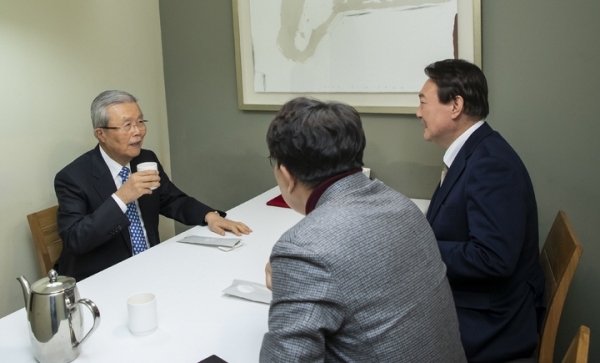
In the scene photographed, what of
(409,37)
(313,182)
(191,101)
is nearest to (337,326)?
(313,182)

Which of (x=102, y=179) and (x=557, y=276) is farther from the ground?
(x=102, y=179)

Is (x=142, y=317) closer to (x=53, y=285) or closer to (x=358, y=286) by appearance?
(x=53, y=285)

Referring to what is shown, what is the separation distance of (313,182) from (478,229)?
0.60m

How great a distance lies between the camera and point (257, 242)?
1856 mm

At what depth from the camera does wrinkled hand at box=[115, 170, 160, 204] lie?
71.7 inches

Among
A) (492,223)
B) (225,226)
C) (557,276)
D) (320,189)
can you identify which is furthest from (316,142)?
(225,226)

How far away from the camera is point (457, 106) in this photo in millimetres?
1649

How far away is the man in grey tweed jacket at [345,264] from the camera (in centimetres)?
83

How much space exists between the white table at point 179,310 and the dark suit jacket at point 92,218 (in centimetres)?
21

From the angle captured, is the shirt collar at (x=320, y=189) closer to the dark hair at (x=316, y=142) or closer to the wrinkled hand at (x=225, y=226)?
the dark hair at (x=316, y=142)

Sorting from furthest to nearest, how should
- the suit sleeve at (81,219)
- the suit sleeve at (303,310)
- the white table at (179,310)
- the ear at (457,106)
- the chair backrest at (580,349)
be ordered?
1. the suit sleeve at (81,219)
2. the ear at (457,106)
3. the white table at (179,310)
4. the chair backrest at (580,349)
5. the suit sleeve at (303,310)

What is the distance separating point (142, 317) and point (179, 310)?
15cm

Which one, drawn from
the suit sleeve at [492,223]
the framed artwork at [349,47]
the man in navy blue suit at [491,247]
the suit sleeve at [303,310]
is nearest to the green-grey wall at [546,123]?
the framed artwork at [349,47]

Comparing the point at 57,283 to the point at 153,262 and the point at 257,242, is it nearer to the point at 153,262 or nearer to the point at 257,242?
the point at 153,262
